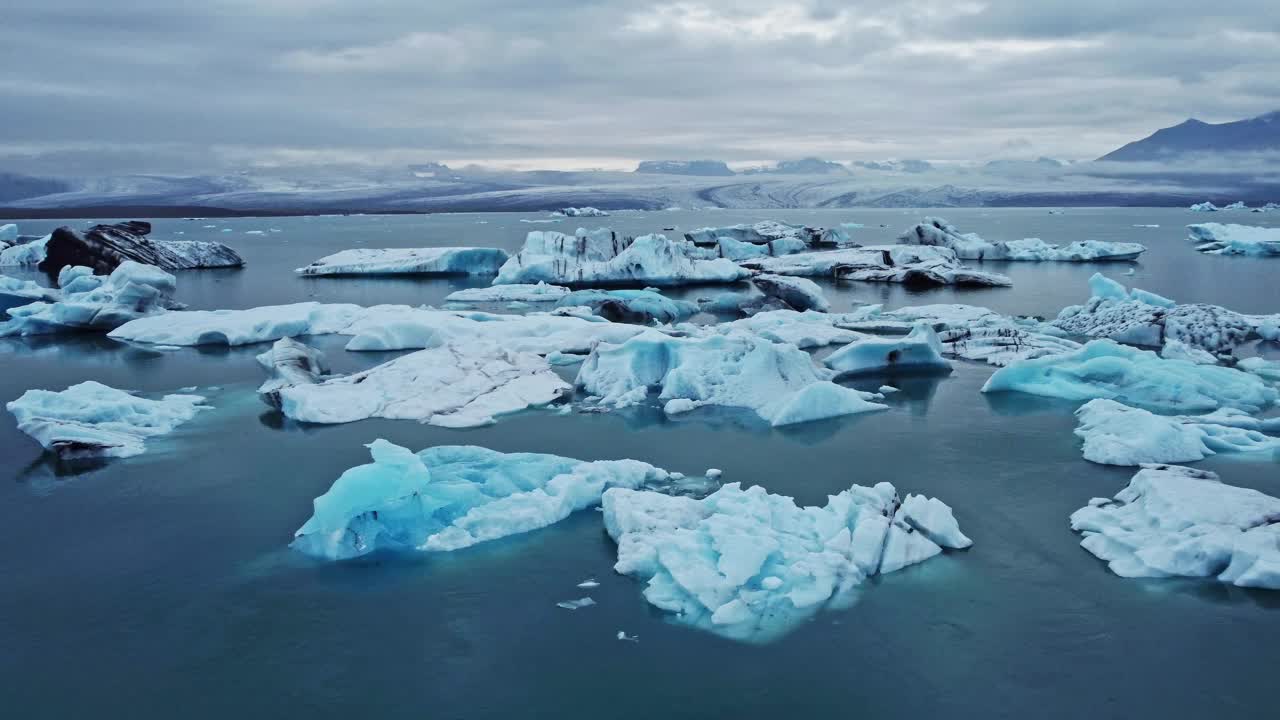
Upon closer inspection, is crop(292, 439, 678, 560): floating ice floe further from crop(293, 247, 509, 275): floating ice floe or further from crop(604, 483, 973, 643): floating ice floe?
crop(293, 247, 509, 275): floating ice floe

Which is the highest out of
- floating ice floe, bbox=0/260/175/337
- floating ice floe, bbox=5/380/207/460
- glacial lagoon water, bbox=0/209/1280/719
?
floating ice floe, bbox=0/260/175/337

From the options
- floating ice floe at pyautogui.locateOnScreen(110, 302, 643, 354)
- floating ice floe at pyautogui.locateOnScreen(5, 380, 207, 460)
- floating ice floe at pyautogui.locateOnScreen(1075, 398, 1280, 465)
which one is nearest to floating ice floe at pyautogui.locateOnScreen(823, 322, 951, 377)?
floating ice floe at pyautogui.locateOnScreen(1075, 398, 1280, 465)

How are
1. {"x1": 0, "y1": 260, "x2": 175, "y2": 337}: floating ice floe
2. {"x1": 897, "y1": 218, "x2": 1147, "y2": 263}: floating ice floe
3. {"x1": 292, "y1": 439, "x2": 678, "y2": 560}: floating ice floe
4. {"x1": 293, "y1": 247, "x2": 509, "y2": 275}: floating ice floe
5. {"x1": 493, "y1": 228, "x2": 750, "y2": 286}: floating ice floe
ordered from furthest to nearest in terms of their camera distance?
{"x1": 897, "y1": 218, "x2": 1147, "y2": 263}: floating ice floe, {"x1": 293, "y1": 247, "x2": 509, "y2": 275}: floating ice floe, {"x1": 493, "y1": 228, "x2": 750, "y2": 286}: floating ice floe, {"x1": 0, "y1": 260, "x2": 175, "y2": 337}: floating ice floe, {"x1": 292, "y1": 439, "x2": 678, "y2": 560}: floating ice floe

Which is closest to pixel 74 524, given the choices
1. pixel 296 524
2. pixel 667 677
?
pixel 296 524

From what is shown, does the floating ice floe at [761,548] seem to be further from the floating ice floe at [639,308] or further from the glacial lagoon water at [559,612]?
the floating ice floe at [639,308]

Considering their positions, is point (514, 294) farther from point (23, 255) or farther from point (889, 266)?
point (23, 255)

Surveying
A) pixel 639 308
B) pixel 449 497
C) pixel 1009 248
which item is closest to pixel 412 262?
pixel 639 308
